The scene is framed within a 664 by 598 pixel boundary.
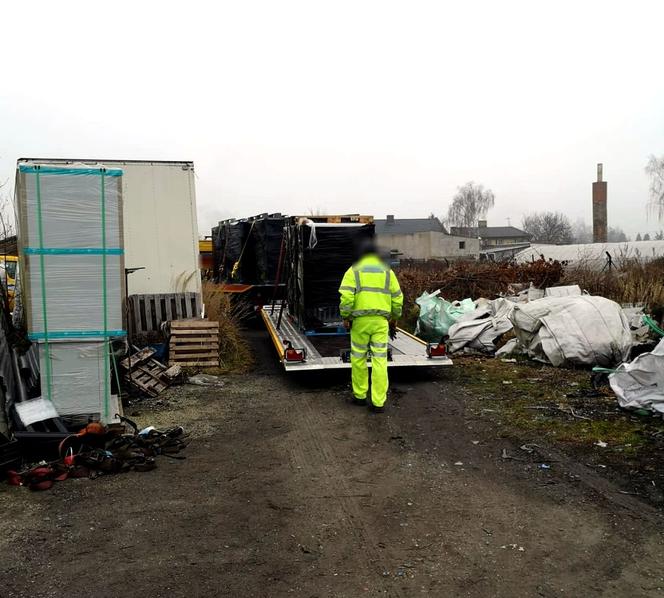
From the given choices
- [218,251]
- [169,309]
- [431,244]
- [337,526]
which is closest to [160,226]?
[169,309]

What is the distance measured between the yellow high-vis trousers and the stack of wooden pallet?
9.92ft

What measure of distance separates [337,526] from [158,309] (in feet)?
23.4

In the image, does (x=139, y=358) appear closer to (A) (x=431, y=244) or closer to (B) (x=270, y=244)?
(B) (x=270, y=244)

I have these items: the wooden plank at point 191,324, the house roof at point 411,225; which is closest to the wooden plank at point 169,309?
the wooden plank at point 191,324

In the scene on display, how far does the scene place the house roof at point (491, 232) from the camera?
7719cm

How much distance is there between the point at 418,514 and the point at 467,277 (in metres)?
12.3

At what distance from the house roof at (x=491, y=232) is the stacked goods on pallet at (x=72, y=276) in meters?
72.8

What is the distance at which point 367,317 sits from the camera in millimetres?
7301

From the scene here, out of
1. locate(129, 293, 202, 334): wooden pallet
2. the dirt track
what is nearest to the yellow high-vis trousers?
the dirt track

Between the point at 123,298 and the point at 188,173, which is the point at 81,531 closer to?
the point at 123,298

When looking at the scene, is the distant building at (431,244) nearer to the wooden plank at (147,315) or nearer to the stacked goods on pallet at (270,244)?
the stacked goods on pallet at (270,244)

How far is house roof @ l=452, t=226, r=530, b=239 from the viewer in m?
77.2

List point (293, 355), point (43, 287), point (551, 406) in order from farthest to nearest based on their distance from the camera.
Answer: point (293, 355)
point (551, 406)
point (43, 287)

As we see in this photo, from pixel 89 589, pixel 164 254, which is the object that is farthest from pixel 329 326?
pixel 89 589
